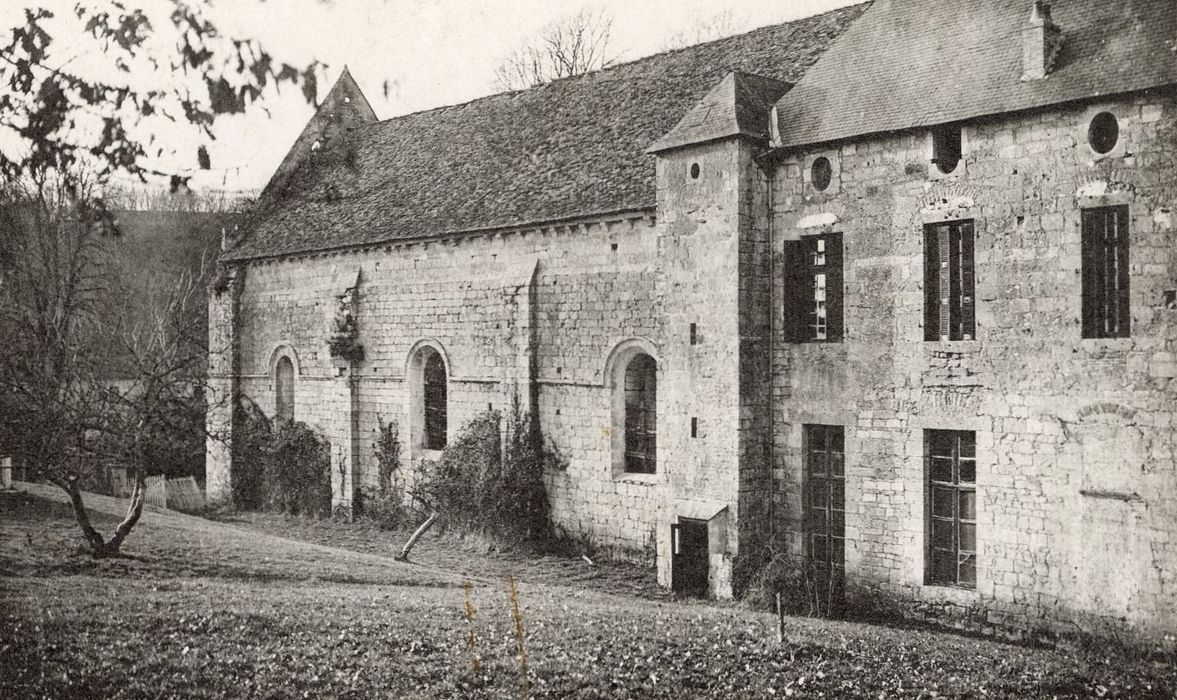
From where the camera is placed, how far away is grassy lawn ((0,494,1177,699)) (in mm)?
9484

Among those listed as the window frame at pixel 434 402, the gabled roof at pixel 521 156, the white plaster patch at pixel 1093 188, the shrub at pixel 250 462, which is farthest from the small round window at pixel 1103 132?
the shrub at pixel 250 462

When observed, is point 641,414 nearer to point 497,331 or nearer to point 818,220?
point 497,331

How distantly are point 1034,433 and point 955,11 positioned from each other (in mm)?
6668

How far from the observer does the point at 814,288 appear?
1603 centimetres

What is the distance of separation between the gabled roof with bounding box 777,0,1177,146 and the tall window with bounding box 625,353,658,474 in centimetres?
549

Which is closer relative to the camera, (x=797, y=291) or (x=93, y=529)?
(x=797, y=291)

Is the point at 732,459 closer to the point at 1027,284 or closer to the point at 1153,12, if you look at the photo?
the point at 1027,284

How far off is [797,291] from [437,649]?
866 centimetres

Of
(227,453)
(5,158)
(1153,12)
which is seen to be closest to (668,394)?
(1153,12)

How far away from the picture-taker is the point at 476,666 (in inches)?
397

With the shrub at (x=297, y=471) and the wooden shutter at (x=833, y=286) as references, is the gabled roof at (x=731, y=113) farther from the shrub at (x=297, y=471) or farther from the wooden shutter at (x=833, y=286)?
the shrub at (x=297, y=471)

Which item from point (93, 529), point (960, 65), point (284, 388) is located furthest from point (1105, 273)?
point (284, 388)

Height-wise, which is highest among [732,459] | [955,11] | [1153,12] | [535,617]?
[955,11]

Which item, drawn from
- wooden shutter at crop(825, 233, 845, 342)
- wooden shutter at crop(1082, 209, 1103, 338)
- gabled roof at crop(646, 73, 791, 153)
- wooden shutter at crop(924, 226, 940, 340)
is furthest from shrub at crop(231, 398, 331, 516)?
wooden shutter at crop(1082, 209, 1103, 338)
